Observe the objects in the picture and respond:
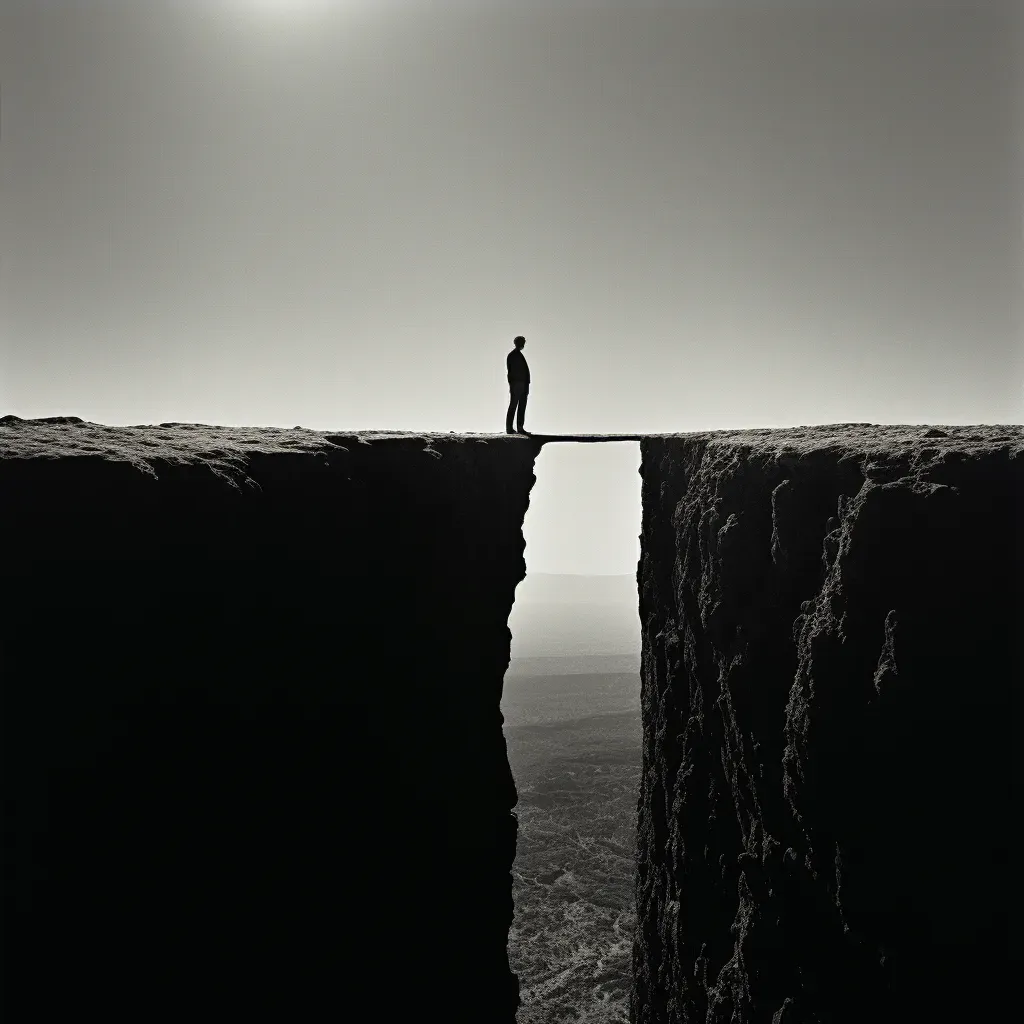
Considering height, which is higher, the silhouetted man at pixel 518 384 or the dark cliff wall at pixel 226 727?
the silhouetted man at pixel 518 384

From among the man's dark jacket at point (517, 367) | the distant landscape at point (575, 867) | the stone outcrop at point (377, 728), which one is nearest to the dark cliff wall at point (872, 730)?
the stone outcrop at point (377, 728)

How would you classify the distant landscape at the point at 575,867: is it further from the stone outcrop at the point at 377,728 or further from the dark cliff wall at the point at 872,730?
the dark cliff wall at the point at 872,730

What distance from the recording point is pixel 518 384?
36.9 ft

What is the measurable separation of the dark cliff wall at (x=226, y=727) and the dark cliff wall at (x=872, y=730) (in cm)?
292

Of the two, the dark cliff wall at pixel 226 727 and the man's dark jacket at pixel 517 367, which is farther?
the man's dark jacket at pixel 517 367

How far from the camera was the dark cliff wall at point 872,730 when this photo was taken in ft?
7.13

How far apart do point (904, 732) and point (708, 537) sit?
3.11 meters

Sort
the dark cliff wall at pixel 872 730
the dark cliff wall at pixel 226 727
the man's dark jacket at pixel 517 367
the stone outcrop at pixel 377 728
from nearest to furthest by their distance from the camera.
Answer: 1. the dark cliff wall at pixel 872 730
2. the stone outcrop at pixel 377 728
3. the dark cliff wall at pixel 226 727
4. the man's dark jacket at pixel 517 367

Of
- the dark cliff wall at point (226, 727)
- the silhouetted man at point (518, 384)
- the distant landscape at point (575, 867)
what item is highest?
the silhouetted man at point (518, 384)

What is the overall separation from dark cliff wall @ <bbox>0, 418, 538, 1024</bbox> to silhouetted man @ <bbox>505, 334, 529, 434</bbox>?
13.1 ft

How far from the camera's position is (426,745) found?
7.12 meters

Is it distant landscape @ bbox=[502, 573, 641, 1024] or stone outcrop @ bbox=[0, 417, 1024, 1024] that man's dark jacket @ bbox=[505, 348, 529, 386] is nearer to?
stone outcrop @ bbox=[0, 417, 1024, 1024]

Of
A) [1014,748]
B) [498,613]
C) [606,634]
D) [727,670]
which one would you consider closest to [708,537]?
[727,670]

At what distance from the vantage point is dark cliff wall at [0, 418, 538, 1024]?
2.57 metres
